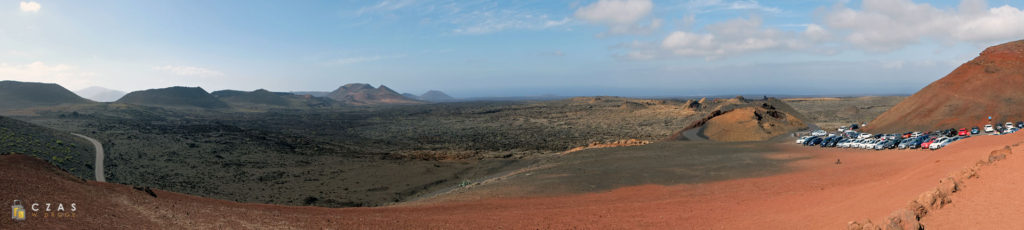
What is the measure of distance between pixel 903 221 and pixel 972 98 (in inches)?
2036

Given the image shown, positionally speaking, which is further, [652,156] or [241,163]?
→ [241,163]

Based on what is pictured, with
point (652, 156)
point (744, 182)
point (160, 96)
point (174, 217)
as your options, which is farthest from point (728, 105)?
point (160, 96)

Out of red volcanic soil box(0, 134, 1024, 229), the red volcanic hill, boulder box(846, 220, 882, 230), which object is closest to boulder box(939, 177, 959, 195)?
red volcanic soil box(0, 134, 1024, 229)

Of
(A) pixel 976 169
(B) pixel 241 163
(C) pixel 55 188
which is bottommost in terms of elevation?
(B) pixel 241 163

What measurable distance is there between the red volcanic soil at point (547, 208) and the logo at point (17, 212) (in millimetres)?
228

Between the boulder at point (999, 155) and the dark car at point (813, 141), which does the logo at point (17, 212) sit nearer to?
the boulder at point (999, 155)

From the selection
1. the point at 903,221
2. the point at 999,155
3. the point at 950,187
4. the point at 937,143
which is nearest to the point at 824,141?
the point at 937,143

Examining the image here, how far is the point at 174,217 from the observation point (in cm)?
1455

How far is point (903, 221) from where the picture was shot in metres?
10.0

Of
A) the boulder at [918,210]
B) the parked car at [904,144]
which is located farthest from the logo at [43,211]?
the parked car at [904,144]

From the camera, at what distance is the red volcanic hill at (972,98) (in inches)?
1656

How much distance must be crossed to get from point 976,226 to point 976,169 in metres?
5.05

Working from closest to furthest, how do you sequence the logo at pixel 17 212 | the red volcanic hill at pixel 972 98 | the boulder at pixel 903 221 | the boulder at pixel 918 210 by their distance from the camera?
the boulder at pixel 903 221
the boulder at pixel 918 210
the logo at pixel 17 212
the red volcanic hill at pixel 972 98

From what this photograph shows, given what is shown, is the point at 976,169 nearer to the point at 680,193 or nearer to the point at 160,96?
the point at 680,193
